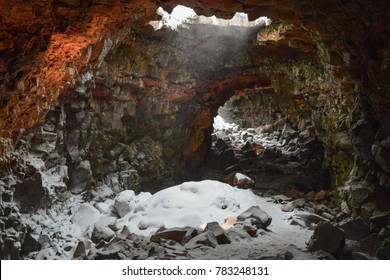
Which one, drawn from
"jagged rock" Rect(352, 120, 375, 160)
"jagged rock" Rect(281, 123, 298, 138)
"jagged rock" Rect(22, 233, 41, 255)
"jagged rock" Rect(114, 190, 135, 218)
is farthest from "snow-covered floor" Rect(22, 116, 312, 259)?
"jagged rock" Rect(281, 123, 298, 138)

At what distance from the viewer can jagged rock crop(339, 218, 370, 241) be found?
6453 millimetres

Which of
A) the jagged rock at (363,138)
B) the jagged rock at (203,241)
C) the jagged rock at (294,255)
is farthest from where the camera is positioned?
the jagged rock at (363,138)

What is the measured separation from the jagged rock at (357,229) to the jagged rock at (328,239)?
0.90 m

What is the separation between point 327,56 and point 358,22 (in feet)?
5.95

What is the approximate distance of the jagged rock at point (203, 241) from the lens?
6.36 meters

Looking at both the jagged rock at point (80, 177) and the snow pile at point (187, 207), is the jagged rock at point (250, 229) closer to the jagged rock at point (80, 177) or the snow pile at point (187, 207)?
the snow pile at point (187, 207)

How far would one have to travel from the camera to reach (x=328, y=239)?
19.3 feet

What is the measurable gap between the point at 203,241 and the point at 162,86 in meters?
8.62

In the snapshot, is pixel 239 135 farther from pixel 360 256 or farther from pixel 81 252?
pixel 360 256

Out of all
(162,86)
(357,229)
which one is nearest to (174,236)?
(357,229)

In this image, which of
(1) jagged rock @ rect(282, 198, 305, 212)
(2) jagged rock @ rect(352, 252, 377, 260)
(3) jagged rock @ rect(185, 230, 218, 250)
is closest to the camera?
(2) jagged rock @ rect(352, 252, 377, 260)

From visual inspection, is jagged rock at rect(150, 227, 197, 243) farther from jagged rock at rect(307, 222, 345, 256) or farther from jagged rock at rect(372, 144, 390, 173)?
jagged rock at rect(372, 144, 390, 173)

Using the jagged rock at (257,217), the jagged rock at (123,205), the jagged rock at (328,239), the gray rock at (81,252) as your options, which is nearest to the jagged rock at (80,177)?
the jagged rock at (123,205)

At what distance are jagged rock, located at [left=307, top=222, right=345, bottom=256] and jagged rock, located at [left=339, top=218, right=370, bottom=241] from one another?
90cm
